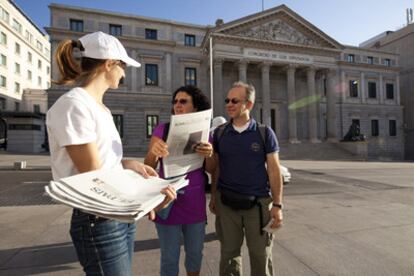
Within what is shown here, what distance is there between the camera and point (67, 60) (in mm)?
1616

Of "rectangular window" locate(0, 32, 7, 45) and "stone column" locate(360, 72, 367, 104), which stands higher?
"rectangular window" locate(0, 32, 7, 45)

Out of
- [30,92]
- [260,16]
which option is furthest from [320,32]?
[30,92]

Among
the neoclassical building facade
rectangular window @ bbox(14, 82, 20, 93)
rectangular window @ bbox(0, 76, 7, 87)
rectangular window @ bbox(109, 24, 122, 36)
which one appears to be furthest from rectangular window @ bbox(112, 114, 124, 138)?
rectangular window @ bbox(14, 82, 20, 93)

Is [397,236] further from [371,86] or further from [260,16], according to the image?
[371,86]

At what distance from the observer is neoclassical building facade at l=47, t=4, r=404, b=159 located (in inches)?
1207

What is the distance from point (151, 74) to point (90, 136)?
32.3 m

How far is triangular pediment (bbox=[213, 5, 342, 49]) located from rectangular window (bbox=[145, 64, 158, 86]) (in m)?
8.83

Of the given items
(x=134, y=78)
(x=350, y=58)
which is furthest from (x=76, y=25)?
(x=350, y=58)

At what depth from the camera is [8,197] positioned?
8.42 m

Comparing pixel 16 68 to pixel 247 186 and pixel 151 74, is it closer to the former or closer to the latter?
pixel 151 74

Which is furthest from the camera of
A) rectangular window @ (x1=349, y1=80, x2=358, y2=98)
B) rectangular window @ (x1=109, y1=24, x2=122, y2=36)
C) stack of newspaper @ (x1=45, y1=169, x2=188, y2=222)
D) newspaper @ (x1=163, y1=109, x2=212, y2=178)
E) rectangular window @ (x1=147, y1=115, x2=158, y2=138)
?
rectangular window @ (x1=349, y1=80, x2=358, y2=98)

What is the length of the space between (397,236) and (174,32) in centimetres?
3271

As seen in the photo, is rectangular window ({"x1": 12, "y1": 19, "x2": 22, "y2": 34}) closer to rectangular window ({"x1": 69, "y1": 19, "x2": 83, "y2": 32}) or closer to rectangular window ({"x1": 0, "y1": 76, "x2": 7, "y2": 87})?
rectangular window ({"x1": 0, "y1": 76, "x2": 7, "y2": 87})

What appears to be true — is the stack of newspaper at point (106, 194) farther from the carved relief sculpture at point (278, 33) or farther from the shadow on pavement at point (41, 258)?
the carved relief sculpture at point (278, 33)
